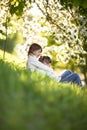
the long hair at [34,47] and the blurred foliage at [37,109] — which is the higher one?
the long hair at [34,47]

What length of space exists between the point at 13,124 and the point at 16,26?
829 inches

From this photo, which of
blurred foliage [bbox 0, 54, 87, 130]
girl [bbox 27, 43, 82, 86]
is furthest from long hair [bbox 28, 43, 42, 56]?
blurred foliage [bbox 0, 54, 87, 130]

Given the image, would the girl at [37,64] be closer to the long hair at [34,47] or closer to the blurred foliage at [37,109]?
the long hair at [34,47]

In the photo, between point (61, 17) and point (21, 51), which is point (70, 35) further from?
point (21, 51)

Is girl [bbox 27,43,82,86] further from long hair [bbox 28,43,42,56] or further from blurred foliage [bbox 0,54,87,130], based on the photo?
blurred foliage [bbox 0,54,87,130]

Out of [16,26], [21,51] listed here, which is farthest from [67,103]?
[21,51]

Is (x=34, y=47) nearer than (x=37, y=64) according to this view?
Yes

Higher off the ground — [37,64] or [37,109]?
[37,109]

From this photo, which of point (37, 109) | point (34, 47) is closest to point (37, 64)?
point (34, 47)

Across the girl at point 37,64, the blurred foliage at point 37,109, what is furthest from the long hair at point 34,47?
the blurred foliage at point 37,109

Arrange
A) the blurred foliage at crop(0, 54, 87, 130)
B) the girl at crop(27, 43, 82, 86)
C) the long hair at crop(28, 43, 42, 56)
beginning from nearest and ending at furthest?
the blurred foliage at crop(0, 54, 87, 130) < the long hair at crop(28, 43, 42, 56) < the girl at crop(27, 43, 82, 86)

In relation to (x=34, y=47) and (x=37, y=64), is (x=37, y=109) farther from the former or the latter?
(x=37, y=64)

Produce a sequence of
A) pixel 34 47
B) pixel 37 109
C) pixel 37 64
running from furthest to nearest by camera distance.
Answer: pixel 37 64, pixel 34 47, pixel 37 109

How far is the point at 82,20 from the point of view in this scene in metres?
13.0
